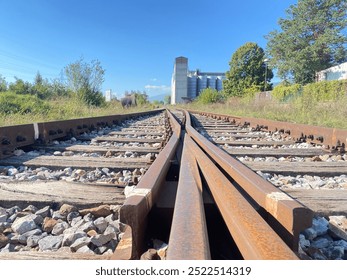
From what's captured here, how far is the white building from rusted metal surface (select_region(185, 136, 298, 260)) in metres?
32.8

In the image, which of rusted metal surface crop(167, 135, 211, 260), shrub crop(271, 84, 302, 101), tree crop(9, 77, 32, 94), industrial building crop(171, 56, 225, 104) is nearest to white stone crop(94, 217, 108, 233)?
rusted metal surface crop(167, 135, 211, 260)

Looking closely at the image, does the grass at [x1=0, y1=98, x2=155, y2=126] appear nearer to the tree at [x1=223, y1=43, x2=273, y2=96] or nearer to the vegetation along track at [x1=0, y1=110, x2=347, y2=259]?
the vegetation along track at [x1=0, y1=110, x2=347, y2=259]

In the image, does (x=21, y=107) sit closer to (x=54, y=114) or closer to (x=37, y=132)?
(x=54, y=114)

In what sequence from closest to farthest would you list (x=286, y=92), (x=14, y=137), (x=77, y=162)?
1. (x=77, y=162)
2. (x=14, y=137)
3. (x=286, y=92)

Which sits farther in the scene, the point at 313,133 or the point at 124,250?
the point at 313,133

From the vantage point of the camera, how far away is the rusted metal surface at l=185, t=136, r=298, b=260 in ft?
2.45

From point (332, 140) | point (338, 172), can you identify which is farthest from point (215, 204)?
point (332, 140)

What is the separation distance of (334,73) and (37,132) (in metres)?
34.8

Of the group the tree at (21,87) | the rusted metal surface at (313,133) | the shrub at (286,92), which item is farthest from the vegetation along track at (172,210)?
the tree at (21,87)

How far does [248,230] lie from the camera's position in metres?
0.87

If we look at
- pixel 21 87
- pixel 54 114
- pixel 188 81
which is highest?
pixel 188 81

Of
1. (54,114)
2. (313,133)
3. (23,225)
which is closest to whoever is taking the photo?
(23,225)

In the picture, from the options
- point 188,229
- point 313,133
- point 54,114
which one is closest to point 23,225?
point 188,229

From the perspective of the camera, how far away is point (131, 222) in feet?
3.08
